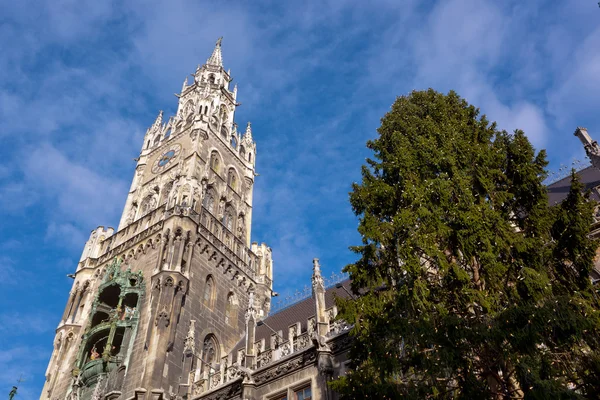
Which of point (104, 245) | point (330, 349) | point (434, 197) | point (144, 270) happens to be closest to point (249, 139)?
point (104, 245)

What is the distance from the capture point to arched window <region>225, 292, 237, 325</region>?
→ 1126 inches

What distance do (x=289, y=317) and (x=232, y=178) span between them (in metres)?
13.9

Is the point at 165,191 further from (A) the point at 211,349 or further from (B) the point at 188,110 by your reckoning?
(A) the point at 211,349

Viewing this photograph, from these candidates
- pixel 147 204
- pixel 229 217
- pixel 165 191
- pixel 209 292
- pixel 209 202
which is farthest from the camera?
pixel 229 217

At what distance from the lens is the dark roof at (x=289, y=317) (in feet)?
83.5

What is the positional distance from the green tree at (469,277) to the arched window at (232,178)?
22.3 meters

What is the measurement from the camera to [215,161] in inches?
1438

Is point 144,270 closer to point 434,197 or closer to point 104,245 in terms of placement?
point 104,245

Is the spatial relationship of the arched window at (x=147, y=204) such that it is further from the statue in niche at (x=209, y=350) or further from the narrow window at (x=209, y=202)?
the statue in niche at (x=209, y=350)

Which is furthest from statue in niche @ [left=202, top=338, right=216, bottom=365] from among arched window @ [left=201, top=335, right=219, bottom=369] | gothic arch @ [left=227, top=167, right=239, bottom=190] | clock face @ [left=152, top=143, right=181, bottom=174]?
clock face @ [left=152, top=143, right=181, bottom=174]

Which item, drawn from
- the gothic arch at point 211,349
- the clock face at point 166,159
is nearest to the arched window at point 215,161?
the clock face at point 166,159

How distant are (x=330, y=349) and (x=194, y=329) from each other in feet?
32.1

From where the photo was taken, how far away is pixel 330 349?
17656 mm

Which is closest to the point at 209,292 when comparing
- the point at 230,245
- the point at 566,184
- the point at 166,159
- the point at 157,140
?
the point at 230,245
